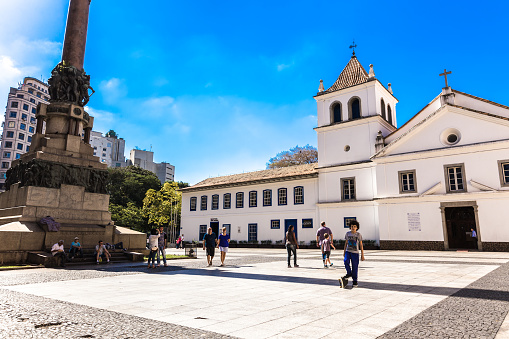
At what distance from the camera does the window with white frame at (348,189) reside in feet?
96.9

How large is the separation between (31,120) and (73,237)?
264 feet

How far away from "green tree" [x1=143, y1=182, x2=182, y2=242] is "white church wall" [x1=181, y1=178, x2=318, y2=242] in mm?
5580

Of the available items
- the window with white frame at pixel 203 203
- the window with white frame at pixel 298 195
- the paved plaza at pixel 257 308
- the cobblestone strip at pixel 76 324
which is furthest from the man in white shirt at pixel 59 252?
the window with white frame at pixel 203 203

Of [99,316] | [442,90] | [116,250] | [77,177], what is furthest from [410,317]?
[442,90]

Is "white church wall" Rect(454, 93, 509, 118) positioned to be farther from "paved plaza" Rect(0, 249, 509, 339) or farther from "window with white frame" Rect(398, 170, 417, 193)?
"paved plaza" Rect(0, 249, 509, 339)

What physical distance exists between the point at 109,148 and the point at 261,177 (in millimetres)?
89374

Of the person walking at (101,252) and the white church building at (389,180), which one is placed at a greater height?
the white church building at (389,180)

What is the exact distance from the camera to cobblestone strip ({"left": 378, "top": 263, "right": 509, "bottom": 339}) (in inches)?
152

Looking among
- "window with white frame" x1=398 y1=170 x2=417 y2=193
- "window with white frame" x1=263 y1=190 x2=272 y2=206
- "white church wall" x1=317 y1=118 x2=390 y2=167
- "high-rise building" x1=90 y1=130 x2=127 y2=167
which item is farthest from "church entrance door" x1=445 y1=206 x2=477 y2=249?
"high-rise building" x1=90 y1=130 x2=127 y2=167

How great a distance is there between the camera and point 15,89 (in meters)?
77.5

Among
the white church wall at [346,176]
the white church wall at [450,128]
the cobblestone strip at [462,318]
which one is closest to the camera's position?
the cobblestone strip at [462,318]

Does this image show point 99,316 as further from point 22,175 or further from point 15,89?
point 15,89

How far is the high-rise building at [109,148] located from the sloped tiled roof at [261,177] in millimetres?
74268

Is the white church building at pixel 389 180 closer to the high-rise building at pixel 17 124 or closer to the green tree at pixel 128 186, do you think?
the green tree at pixel 128 186
